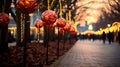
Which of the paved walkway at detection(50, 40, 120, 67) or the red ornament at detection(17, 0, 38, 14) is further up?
the red ornament at detection(17, 0, 38, 14)

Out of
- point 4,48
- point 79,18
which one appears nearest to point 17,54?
point 4,48

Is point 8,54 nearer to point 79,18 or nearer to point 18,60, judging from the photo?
point 18,60

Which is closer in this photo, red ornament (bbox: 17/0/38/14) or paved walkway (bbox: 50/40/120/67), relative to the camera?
red ornament (bbox: 17/0/38/14)

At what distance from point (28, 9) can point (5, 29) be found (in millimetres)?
6079

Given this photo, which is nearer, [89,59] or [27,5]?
[27,5]

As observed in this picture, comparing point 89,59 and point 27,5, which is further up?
point 27,5

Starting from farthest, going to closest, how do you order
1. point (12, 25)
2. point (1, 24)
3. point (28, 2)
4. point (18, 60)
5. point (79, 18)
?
point (79, 18) < point (12, 25) < point (18, 60) < point (1, 24) < point (28, 2)

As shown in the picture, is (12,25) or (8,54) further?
(12,25)

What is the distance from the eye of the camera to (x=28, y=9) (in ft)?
47.4

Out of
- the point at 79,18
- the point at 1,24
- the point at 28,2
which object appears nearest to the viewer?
the point at 28,2

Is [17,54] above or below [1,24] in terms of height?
below

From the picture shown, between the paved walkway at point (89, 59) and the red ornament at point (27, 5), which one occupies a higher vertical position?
the red ornament at point (27, 5)

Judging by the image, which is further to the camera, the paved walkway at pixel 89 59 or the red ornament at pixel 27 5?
the paved walkway at pixel 89 59

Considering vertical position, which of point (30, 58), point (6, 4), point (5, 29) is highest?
point (6, 4)
